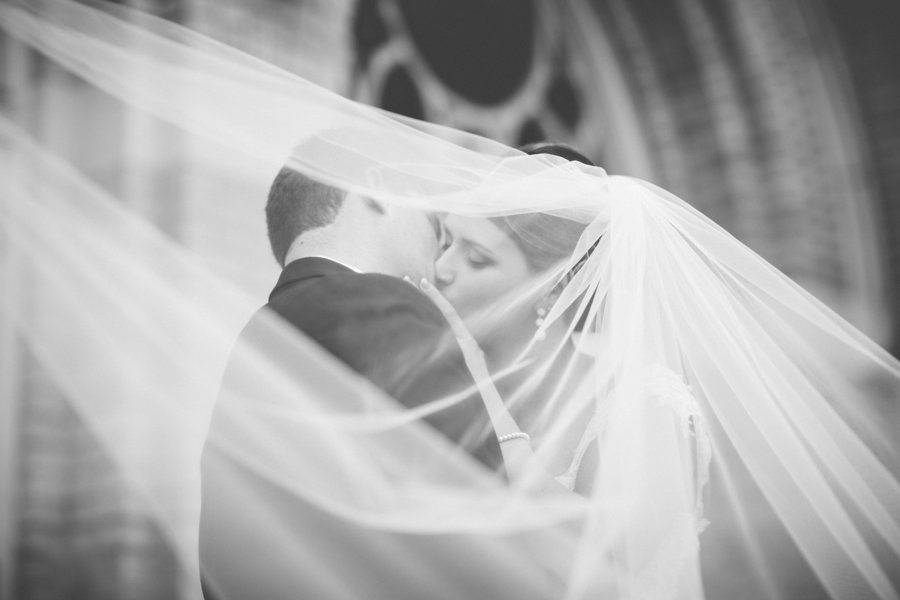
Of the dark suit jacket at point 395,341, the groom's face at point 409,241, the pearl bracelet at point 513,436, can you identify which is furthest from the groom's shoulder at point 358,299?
the pearl bracelet at point 513,436

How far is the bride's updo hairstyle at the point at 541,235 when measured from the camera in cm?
207

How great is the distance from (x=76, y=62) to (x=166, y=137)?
397 mm

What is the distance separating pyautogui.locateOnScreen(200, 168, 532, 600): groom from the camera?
143cm

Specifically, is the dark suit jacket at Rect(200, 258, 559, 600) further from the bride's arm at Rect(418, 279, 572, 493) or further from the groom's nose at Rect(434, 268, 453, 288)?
the groom's nose at Rect(434, 268, 453, 288)

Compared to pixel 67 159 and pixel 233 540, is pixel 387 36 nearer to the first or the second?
pixel 67 159

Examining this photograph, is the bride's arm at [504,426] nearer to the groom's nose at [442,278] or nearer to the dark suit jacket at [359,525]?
the groom's nose at [442,278]

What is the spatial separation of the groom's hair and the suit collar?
10 cm

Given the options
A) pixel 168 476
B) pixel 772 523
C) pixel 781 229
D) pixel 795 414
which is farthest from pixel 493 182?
pixel 781 229

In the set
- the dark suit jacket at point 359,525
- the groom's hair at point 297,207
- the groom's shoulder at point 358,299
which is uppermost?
the groom's hair at point 297,207

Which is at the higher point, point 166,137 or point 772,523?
point 166,137

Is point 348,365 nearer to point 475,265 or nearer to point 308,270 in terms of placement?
point 308,270

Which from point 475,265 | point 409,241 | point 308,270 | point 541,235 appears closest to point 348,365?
point 308,270

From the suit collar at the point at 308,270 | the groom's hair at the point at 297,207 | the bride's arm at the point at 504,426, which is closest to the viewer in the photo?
the suit collar at the point at 308,270

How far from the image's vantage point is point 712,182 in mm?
5090
